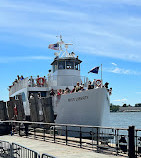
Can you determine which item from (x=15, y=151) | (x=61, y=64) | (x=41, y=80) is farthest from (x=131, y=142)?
(x=61, y=64)

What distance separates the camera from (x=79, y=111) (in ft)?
59.5

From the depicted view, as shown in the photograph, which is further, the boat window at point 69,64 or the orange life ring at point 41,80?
the boat window at point 69,64

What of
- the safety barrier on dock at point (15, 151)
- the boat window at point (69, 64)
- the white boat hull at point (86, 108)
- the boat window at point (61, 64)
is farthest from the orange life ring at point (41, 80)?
the safety barrier on dock at point (15, 151)

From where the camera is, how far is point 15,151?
8.28 metres

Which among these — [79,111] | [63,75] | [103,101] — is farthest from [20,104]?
[103,101]

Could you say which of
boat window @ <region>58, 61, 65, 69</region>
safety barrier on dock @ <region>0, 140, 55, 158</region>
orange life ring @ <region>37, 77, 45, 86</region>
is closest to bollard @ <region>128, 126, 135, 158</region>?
safety barrier on dock @ <region>0, 140, 55, 158</region>

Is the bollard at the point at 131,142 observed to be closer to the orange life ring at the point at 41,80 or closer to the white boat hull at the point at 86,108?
the white boat hull at the point at 86,108

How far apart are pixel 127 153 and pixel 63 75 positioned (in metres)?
16.2

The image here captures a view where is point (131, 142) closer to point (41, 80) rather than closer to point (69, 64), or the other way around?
point (41, 80)

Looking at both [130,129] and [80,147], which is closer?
[130,129]

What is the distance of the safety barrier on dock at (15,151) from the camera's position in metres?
6.79

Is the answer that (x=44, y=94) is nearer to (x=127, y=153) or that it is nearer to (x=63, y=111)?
(x=63, y=111)

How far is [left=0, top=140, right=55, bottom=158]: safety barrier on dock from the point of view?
6.79 meters

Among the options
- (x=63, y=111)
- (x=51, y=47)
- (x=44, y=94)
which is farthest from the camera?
(x=51, y=47)
